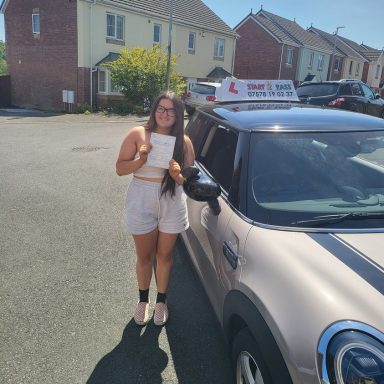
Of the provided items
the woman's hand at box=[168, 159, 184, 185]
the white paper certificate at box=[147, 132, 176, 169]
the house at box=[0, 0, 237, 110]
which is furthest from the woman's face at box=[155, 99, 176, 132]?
the house at box=[0, 0, 237, 110]

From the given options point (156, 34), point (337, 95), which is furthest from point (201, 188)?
point (156, 34)

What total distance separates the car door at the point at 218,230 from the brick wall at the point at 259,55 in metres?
33.1

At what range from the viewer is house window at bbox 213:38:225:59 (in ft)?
95.1

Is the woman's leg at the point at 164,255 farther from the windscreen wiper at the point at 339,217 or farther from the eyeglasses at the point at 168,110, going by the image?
the windscreen wiper at the point at 339,217

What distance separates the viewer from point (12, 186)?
21.7 feet

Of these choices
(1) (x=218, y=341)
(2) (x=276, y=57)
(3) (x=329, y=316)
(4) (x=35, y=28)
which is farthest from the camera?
(2) (x=276, y=57)

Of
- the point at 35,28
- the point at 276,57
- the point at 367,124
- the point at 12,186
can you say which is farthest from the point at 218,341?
the point at 276,57

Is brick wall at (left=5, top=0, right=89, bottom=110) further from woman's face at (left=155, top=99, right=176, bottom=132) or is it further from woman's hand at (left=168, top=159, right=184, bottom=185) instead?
woman's hand at (left=168, top=159, right=184, bottom=185)

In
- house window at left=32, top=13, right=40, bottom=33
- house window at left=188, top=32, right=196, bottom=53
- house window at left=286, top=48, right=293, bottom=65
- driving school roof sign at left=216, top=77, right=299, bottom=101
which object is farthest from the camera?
house window at left=286, top=48, right=293, bottom=65

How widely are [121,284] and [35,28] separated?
23472mm

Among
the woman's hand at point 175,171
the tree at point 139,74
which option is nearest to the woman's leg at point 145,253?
the woman's hand at point 175,171

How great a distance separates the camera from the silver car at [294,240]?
1502 mm

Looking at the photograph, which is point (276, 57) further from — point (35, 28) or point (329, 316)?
point (329, 316)

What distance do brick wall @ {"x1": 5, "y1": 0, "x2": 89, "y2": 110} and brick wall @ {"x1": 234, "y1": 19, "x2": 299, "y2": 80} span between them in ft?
61.5
